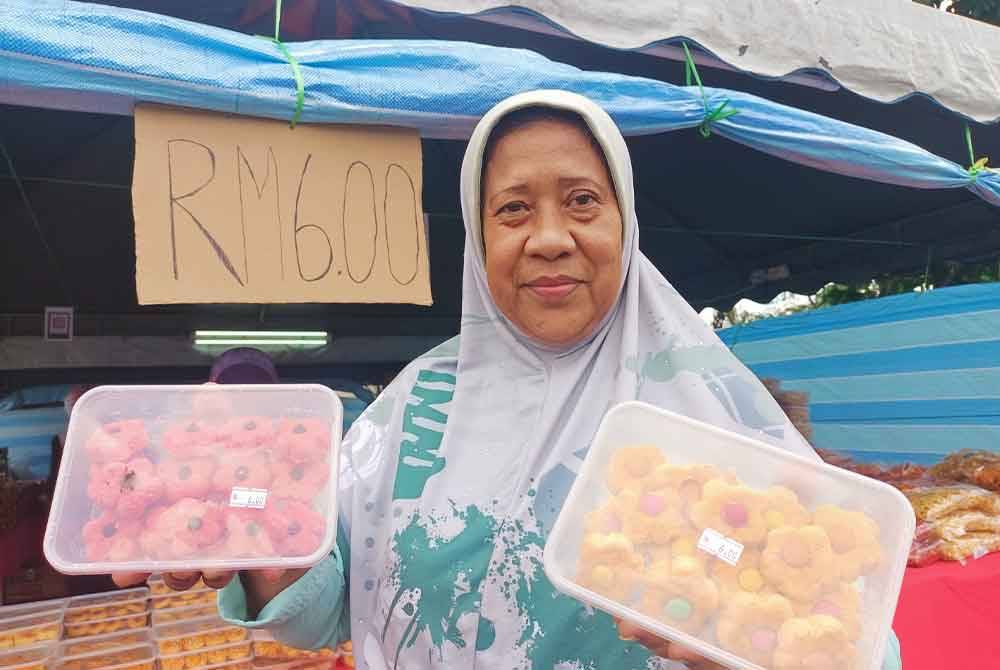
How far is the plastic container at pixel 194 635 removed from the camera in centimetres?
200

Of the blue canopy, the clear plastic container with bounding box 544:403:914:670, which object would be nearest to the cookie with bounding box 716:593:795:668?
the clear plastic container with bounding box 544:403:914:670

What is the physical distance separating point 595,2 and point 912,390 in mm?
2599

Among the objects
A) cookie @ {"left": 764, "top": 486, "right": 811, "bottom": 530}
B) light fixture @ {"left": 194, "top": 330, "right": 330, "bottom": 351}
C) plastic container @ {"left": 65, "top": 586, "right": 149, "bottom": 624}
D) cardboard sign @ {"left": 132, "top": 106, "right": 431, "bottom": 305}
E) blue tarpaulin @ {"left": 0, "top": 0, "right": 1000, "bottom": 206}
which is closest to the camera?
cookie @ {"left": 764, "top": 486, "right": 811, "bottom": 530}

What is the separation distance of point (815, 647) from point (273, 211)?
4.58 ft

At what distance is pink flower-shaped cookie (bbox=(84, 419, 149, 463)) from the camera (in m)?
0.85

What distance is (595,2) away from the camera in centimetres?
200

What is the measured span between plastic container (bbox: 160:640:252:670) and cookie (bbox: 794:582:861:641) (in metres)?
1.78

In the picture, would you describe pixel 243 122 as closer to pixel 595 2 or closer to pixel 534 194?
pixel 534 194

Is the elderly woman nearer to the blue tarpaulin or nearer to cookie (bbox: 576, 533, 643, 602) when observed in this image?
cookie (bbox: 576, 533, 643, 602)

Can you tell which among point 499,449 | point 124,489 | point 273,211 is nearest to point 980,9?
point 273,211

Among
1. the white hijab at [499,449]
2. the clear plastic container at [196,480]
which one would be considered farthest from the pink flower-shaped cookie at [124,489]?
the white hijab at [499,449]

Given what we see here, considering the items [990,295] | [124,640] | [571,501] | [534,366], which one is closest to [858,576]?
[571,501]

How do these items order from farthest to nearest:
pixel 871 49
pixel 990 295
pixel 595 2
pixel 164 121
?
pixel 990 295 < pixel 871 49 < pixel 595 2 < pixel 164 121

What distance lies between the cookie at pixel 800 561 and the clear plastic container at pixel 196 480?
541mm
